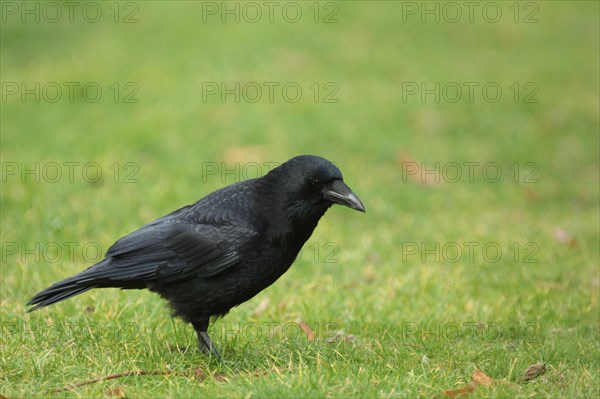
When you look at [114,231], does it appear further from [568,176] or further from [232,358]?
[568,176]

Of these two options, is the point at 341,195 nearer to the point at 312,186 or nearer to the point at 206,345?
the point at 312,186

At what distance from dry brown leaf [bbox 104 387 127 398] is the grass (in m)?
0.04

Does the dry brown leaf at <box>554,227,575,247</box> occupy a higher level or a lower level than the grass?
lower

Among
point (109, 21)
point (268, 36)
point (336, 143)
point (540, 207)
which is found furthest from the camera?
point (109, 21)

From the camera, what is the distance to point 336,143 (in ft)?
32.1

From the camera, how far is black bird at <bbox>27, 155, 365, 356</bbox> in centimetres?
473

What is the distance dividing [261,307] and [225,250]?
121cm

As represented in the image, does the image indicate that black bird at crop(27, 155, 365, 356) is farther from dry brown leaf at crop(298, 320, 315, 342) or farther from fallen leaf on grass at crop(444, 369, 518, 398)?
fallen leaf on grass at crop(444, 369, 518, 398)

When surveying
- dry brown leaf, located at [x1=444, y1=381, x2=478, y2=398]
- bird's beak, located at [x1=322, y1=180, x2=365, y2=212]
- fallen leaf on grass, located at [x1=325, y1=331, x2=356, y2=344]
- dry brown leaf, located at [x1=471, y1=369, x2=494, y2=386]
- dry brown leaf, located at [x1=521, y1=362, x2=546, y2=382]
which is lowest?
fallen leaf on grass, located at [x1=325, y1=331, x2=356, y2=344]

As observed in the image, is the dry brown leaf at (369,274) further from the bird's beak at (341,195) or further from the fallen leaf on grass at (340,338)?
the bird's beak at (341,195)

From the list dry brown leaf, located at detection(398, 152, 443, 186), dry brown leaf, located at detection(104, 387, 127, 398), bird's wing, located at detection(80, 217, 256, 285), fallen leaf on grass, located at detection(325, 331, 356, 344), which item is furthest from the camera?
dry brown leaf, located at detection(398, 152, 443, 186)

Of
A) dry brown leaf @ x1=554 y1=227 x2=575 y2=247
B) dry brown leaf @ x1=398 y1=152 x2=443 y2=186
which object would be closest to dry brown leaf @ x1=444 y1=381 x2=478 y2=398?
dry brown leaf @ x1=554 y1=227 x2=575 y2=247

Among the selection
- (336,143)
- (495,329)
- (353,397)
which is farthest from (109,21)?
(353,397)

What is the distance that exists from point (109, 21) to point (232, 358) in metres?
10.3
